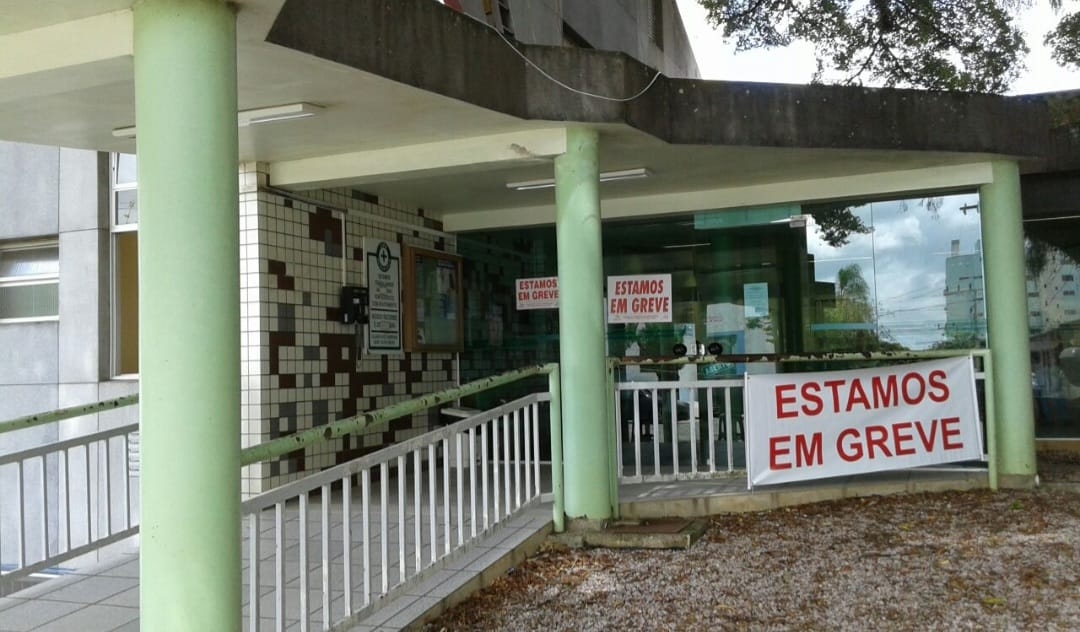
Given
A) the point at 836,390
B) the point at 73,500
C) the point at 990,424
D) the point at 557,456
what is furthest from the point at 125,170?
the point at 990,424

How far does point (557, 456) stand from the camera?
596cm

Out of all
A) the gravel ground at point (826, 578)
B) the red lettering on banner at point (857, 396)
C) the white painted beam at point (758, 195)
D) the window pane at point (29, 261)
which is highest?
the white painted beam at point (758, 195)

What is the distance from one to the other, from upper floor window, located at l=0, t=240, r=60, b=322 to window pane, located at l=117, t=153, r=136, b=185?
1.20 metres

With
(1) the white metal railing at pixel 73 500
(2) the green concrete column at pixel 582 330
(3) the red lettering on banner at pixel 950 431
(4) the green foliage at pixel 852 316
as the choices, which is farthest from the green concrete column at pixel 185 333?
(4) the green foliage at pixel 852 316

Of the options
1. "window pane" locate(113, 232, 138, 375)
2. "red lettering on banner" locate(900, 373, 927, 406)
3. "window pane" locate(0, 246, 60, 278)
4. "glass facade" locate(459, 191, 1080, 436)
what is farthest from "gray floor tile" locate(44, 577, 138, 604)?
"red lettering on banner" locate(900, 373, 927, 406)

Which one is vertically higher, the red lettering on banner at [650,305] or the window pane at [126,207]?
the window pane at [126,207]

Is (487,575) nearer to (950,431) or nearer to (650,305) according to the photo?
(950,431)

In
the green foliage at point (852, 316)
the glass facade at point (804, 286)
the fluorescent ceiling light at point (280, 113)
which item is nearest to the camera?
the fluorescent ceiling light at point (280, 113)

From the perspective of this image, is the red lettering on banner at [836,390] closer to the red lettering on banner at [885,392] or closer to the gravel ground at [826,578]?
the red lettering on banner at [885,392]

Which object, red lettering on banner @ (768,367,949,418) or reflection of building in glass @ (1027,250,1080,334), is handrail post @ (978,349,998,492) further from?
reflection of building in glass @ (1027,250,1080,334)

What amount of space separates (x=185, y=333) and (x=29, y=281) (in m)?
7.24

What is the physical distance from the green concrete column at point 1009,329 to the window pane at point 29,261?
8908mm

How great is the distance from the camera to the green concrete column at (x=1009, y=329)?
23.7 feet

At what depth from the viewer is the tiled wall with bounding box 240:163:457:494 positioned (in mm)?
6781
